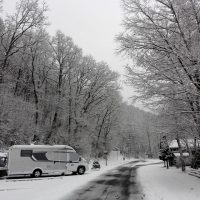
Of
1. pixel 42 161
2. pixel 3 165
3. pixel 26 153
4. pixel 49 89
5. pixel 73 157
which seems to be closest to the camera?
pixel 3 165

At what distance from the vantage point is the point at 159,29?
15.8m

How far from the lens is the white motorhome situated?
24.1 m

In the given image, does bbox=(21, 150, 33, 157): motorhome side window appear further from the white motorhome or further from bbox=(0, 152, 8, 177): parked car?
bbox=(0, 152, 8, 177): parked car

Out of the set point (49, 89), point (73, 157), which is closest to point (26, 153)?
point (73, 157)

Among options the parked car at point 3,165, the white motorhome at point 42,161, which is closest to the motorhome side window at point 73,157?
the white motorhome at point 42,161

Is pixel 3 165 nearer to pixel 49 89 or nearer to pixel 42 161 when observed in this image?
pixel 42 161

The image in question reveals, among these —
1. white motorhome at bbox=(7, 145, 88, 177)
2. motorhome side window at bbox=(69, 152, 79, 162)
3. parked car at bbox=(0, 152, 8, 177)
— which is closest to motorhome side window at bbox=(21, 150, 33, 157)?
white motorhome at bbox=(7, 145, 88, 177)

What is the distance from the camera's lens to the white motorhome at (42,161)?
24062 mm

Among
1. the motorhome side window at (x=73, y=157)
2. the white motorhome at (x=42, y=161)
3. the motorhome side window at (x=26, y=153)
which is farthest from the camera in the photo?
the motorhome side window at (x=73, y=157)

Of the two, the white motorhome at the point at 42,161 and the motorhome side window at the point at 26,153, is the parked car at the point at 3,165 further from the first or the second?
the motorhome side window at the point at 26,153

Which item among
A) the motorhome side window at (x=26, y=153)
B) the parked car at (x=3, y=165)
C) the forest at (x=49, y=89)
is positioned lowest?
the parked car at (x=3, y=165)

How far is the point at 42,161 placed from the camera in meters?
25.5

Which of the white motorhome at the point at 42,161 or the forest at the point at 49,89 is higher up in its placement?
the forest at the point at 49,89

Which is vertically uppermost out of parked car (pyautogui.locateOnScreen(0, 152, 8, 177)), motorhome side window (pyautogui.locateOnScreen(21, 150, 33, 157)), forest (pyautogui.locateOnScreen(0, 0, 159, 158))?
forest (pyautogui.locateOnScreen(0, 0, 159, 158))
